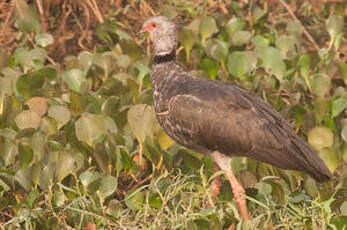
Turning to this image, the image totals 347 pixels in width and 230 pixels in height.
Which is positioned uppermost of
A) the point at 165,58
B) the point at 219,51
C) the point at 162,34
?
the point at 162,34

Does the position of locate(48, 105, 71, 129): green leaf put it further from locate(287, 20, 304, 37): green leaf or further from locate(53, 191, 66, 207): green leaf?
locate(287, 20, 304, 37): green leaf

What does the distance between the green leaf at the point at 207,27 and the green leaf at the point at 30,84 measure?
65.0 inches

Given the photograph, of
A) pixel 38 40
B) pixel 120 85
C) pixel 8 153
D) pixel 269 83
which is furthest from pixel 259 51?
pixel 8 153

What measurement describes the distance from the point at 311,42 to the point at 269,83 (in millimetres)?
1524

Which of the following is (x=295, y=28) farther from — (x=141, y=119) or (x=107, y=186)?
(x=107, y=186)

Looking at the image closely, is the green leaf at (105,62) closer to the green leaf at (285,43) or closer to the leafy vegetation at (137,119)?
the leafy vegetation at (137,119)

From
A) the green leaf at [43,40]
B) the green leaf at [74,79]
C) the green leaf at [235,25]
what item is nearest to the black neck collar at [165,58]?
the green leaf at [74,79]

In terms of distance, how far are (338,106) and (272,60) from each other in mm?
843

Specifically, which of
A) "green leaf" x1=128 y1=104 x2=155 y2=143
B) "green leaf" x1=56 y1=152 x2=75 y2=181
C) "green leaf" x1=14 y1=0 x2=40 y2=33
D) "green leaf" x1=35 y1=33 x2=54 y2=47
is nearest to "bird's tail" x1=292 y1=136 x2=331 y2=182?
"green leaf" x1=128 y1=104 x2=155 y2=143

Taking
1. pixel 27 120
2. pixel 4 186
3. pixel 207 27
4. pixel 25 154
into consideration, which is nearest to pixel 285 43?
pixel 207 27

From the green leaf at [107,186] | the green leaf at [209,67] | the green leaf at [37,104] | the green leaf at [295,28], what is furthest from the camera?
the green leaf at [295,28]

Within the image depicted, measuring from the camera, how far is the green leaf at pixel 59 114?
4.34 metres

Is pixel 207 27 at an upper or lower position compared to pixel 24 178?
lower

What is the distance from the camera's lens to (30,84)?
4875 mm
